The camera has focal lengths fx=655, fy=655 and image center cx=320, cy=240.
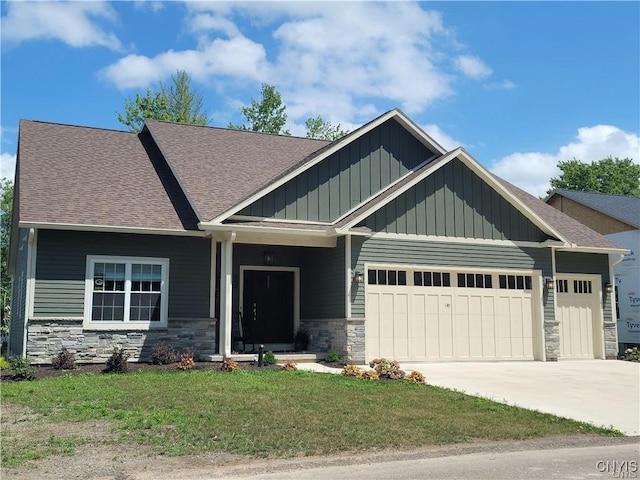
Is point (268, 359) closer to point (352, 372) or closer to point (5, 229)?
point (352, 372)

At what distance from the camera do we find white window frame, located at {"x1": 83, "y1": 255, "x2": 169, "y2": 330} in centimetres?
1509

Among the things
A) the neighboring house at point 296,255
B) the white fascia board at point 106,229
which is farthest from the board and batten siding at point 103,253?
the white fascia board at point 106,229

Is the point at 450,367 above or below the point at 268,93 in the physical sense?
below

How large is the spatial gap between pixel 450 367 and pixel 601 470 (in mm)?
8880

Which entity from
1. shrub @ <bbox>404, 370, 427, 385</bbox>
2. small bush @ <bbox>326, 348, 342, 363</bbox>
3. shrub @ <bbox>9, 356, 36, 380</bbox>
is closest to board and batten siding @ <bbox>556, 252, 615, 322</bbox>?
small bush @ <bbox>326, 348, 342, 363</bbox>

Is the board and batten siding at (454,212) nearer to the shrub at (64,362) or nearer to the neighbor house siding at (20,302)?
the shrub at (64,362)

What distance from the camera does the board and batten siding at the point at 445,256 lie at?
16.0m

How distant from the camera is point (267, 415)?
9.15 m

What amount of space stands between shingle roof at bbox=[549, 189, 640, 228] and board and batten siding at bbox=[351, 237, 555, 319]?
399 inches

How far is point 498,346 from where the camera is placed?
17422mm

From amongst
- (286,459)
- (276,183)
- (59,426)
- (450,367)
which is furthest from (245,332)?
(286,459)

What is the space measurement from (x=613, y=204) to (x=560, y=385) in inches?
706

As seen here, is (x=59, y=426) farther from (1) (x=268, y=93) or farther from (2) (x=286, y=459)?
(1) (x=268, y=93)

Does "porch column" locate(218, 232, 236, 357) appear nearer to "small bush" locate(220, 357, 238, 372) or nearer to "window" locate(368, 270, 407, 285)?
"small bush" locate(220, 357, 238, 372)
